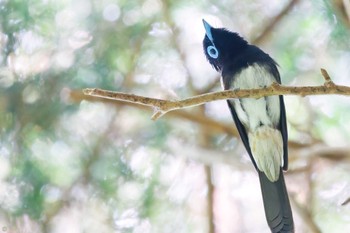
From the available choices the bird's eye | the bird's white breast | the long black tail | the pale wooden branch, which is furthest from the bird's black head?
the pale wooden branch

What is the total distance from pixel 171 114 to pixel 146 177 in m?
0.27

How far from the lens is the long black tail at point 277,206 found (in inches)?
77.9

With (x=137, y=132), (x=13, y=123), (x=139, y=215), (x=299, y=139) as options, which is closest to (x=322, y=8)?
(x=299, y=139)

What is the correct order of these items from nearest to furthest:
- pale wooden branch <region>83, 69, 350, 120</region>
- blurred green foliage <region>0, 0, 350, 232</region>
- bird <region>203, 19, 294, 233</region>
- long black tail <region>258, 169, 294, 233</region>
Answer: pale wooden branch <region>83, 69, 350, 120</region>
long black tail <region>258, 169, 294, 233</region>
bird <region>203, 19, 294, 233</region>
blurred green foliage <region>0, 0, 350, 232</region>

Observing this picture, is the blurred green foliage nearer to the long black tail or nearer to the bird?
the bird

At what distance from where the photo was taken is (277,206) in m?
2.05

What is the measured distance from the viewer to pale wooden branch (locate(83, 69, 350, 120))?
1.53 meters

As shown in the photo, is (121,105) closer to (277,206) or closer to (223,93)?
(277,206)

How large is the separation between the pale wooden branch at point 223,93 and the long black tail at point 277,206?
1.70 feet

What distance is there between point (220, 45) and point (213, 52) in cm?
3

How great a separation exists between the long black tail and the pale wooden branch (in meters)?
0.52

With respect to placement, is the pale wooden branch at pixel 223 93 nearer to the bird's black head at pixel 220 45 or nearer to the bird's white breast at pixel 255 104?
the bird's white breast at pixel 255 104

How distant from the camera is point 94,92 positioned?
155 cm

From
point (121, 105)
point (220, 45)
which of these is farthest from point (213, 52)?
point (121, 105)
